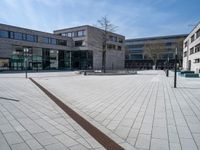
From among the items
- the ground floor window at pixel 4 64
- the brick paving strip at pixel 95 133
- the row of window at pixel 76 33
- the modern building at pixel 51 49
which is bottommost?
the brick paving strip at pixel 95 133

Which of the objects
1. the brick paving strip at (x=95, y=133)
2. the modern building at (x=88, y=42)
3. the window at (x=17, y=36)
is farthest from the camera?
the modern building at (x=88, y=42)

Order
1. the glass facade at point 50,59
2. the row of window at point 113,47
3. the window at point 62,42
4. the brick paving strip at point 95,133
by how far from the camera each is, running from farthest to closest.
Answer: the row of window at point 113,47
the window at point 62,42
the glass facade at point 50,59
the brick paving strip at point 95,133

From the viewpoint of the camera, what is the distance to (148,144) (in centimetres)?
404

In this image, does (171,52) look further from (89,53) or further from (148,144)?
(148,144)

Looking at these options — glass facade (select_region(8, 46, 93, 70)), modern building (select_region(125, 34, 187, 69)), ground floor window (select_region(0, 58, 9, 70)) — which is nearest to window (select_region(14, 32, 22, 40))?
glass facade (select_region(8, 46, 93, 70))

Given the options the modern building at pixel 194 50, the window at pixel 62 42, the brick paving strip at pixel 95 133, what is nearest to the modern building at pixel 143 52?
the modern building at pixel 194 50

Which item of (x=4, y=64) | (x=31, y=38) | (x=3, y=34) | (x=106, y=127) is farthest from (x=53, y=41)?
(x=106, y=127)

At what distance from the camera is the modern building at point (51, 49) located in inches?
1806

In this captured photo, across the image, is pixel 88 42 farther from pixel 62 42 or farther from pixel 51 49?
pixel 51 49

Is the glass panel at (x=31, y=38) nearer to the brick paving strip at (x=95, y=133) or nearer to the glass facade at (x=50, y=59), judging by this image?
the glass facade at (x=50, y=59)

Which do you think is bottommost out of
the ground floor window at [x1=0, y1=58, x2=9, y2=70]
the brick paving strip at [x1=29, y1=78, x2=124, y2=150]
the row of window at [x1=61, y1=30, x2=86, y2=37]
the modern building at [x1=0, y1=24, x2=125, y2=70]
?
the brick paving strip at [x1=29, y1=78, x2=124, y2=150]

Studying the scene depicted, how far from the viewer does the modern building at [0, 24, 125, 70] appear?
151 ft

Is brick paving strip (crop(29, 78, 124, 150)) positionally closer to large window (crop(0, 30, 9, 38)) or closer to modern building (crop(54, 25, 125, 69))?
large window (crop(0, 30, 9, 38))

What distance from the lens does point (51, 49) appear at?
58281 millimetres
